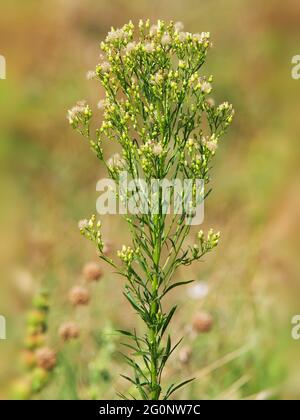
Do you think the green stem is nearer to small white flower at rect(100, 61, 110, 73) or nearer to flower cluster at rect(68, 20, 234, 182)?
flower cluster at rect(68, 20, 234, 182)

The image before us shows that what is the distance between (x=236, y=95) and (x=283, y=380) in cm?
523

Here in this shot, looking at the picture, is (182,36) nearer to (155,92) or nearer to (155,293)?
(155,92)

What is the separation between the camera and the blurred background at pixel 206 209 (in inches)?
205

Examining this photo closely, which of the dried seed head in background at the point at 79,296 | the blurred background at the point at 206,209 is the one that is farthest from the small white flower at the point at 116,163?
the dried seed head in background at the point at 79,296

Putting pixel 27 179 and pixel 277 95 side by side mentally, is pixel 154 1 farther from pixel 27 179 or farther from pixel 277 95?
pixel 27 179

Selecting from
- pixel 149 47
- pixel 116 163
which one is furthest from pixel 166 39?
pixel 116 163

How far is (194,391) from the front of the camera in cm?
497

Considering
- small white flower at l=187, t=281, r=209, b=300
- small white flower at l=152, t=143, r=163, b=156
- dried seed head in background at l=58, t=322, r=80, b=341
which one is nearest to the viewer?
small white flower at l=152, t=143, r=163, b=156

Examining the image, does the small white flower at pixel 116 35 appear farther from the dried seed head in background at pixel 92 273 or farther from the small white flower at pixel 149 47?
the dried seed head in background at pixel 92 273

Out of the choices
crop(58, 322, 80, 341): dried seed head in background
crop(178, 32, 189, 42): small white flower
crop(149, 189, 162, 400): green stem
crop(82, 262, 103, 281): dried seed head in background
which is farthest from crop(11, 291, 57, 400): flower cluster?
crop(178, 32, 189, 42): small white flower

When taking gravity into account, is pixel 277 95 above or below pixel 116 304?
above

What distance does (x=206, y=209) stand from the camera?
8281mm

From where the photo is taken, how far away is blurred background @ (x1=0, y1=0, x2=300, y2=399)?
520 cm

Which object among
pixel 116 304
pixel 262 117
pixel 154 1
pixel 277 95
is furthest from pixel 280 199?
pixel 154 1
